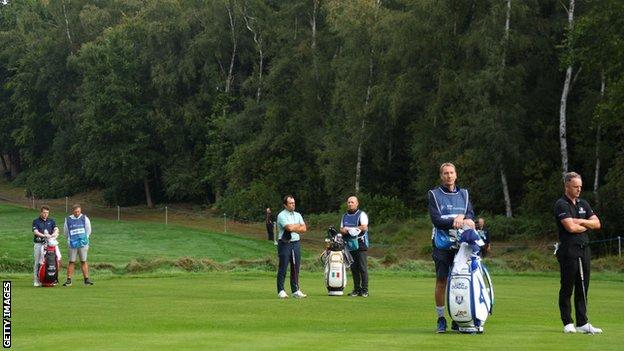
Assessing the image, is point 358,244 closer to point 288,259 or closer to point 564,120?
point 288,259

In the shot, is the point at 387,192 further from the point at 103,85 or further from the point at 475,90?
the point at 103,85

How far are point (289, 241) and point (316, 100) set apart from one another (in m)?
53.7

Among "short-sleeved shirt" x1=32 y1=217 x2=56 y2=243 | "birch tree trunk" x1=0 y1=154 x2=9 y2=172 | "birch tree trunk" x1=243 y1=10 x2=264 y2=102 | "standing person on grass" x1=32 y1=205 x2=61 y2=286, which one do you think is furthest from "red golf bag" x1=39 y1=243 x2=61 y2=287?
"birch tree trunk" x1=0 y1=154 x2=9 y2=172

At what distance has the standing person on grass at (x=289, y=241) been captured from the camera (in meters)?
23.3

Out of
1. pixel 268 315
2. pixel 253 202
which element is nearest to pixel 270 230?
pixel 253 202

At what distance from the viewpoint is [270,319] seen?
59.7 feet

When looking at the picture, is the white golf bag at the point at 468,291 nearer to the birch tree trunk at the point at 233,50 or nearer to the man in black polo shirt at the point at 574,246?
the man in black polo shirt at the point at 574,246

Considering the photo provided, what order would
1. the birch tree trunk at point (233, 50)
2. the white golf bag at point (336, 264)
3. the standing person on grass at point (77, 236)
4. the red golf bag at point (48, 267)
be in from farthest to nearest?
the birch tree trunk at point (233, 50)
the standing person on grass at point (77, 236)
the red golf bag at point (48, 267)
the white golf bag at point (336, 264)

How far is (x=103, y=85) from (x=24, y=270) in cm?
5320

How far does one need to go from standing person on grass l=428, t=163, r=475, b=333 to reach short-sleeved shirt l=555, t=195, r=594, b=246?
1102 millimetres

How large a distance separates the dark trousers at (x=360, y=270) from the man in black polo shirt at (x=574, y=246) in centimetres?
906

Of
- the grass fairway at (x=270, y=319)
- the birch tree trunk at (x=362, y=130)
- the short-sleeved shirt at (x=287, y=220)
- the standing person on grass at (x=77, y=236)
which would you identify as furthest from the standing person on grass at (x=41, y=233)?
the birch tree trunk at (x=362, y=130)

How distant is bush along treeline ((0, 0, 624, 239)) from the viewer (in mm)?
56531

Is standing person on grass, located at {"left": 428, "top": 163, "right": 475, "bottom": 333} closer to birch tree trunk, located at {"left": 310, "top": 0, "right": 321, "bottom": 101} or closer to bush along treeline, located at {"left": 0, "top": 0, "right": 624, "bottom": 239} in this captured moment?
bush along treeline, located at {"left": 0, "top": 0, "right": 624, "bottom": 239}
